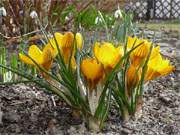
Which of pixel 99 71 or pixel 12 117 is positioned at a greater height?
pixel 99 71

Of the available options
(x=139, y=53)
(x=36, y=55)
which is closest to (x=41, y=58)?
(x=36, y=55)

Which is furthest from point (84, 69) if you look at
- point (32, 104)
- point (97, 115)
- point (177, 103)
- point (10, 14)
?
point (10, 14)

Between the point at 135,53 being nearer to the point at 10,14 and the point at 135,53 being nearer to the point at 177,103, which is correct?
the point at 177,103

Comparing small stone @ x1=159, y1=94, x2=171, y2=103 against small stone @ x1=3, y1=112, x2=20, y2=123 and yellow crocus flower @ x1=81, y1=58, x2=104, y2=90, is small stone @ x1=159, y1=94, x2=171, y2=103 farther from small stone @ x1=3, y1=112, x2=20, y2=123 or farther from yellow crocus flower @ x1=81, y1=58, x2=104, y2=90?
small stone @ x1=3, y1=112, x2=20, y2=123

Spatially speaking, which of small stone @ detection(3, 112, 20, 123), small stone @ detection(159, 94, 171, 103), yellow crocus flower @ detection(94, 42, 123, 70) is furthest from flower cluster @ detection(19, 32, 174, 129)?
small stone @ detection(159, 94, 171, 103)

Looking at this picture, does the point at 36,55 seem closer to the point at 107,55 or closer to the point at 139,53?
the point at 107,55

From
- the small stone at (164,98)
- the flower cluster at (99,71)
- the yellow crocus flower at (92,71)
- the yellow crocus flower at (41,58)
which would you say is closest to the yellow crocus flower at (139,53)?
the flower cluster at (99,71)
